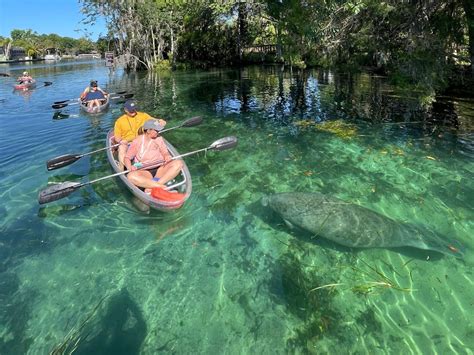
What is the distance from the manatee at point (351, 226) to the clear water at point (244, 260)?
0.25 metres

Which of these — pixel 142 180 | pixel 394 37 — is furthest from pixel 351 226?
pixel 394 37

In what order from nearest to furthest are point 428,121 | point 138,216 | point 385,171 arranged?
point 138,216, point 385,171, point 428,121

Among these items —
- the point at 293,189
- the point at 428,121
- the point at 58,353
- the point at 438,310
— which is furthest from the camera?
the point at 428,121

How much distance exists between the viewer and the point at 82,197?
8602mm

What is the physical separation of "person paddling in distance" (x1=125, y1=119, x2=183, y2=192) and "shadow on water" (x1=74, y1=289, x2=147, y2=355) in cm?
274

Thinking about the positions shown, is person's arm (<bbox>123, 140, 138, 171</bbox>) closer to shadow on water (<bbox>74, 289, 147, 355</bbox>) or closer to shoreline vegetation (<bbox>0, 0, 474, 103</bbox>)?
shadow on water (<bbox>74, 289, 147, 355</bbox>)

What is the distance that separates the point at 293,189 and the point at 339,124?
6.58m

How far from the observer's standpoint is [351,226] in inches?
242

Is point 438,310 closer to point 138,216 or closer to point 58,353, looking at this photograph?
point 58,353

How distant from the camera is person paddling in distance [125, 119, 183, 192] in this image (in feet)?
25.0

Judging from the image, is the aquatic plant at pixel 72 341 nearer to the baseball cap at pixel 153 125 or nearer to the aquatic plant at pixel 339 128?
the baseball cap at pixel 153 125

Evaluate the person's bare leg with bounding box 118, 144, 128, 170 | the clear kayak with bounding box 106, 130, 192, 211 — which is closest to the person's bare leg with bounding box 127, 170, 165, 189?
the clear kayak with bounding box 106, 130, 192, 211

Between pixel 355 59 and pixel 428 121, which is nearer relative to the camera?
pixel 428 121

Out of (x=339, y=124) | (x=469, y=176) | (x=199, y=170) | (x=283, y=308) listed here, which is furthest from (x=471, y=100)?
(x=283, y=308)
